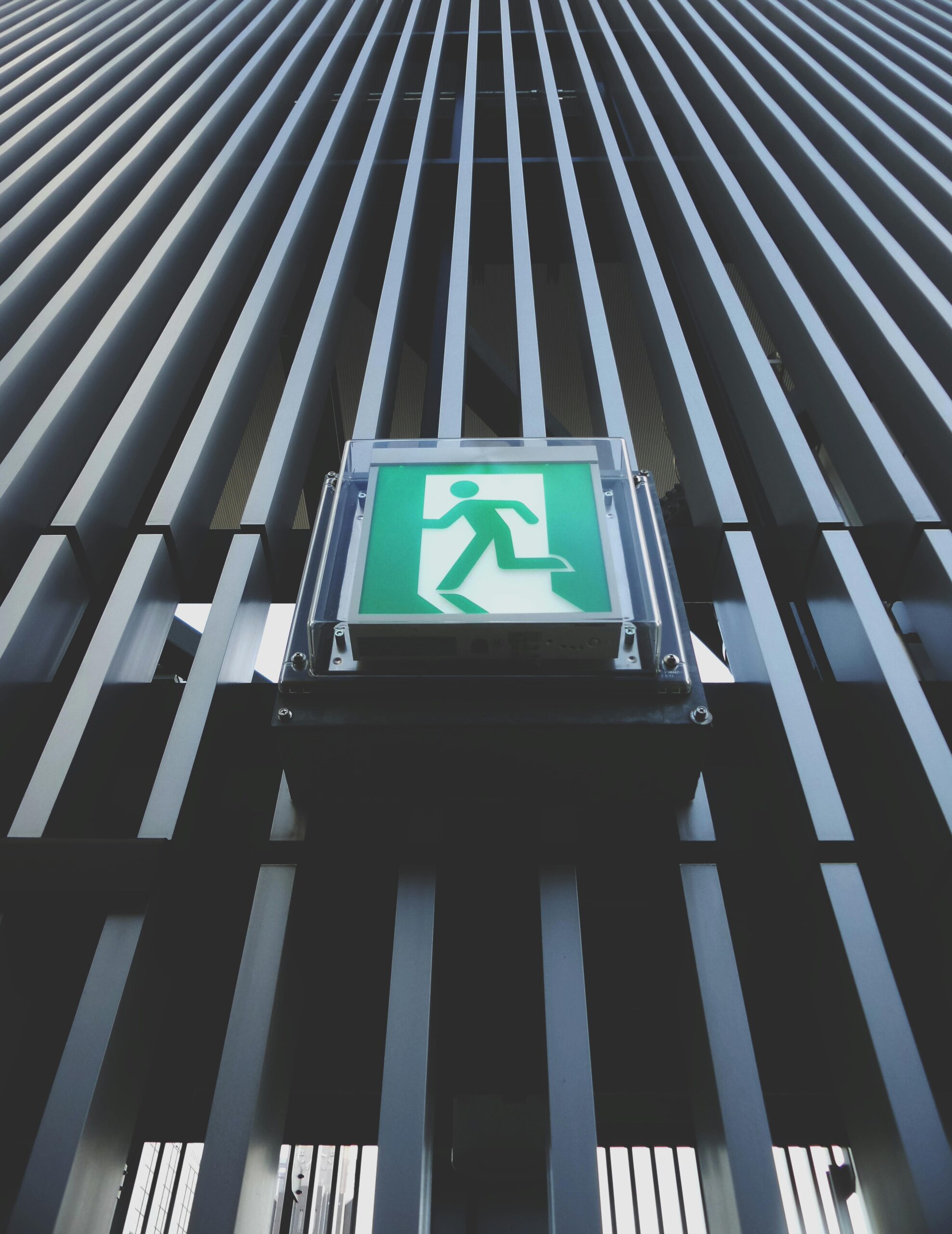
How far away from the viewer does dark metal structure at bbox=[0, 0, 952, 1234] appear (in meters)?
1.50

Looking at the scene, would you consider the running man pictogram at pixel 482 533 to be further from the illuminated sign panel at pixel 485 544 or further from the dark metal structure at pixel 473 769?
the dark metal structure at pixel 473 769

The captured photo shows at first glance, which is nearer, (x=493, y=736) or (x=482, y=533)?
(x=493, y=736)

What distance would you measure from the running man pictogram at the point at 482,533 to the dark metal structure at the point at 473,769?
39cm

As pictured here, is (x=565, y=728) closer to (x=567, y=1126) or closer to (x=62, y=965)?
(x=567, y=1126)

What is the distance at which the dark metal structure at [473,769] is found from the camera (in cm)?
150

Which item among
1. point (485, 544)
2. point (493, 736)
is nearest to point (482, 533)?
point (485, 544)

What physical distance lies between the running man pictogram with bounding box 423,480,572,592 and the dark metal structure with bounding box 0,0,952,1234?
1.26 feet

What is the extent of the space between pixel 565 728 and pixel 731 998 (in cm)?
61

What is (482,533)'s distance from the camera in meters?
1.74

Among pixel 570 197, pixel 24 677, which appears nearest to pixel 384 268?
pixel 570 197

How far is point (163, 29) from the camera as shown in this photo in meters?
5.23

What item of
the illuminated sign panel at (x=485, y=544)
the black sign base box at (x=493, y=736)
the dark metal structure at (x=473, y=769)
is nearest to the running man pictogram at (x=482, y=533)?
the illuminated sign panel at (x=485, y=544)

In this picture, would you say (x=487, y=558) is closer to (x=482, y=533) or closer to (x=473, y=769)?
(x=482, y=533)

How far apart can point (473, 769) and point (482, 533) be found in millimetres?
509
